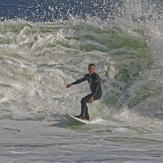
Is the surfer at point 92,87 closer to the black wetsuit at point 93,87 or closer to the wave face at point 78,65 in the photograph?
the black wetsuit at point 93,87

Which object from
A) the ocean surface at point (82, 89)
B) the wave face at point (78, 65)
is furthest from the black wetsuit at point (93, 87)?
the wave face at point (78, 65)

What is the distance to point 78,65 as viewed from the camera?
45.4ft

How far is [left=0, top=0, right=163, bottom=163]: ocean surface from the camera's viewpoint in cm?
739

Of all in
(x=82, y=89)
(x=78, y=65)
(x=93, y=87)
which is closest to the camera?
(x=93, y=87)

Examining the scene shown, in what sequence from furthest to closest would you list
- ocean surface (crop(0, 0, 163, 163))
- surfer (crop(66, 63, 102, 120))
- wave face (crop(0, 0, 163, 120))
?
wave face (crop(0, 0, 163, 120)) < surfer (crop(66, 63, 102, 120)) < ocean surface (crop(0, 0, 163, 163))

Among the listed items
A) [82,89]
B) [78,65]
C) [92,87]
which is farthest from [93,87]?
[78,65]

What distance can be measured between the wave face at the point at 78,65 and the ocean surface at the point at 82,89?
0.08 feet

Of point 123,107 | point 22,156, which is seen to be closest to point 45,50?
point 123,107

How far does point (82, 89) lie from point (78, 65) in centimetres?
132

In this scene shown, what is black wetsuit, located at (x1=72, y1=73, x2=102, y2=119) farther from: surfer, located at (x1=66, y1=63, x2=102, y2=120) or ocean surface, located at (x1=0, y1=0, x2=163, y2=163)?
ocean surface, located at (x1=0, y1=0, x2=163, y2=163)

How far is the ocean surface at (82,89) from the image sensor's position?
739 cm

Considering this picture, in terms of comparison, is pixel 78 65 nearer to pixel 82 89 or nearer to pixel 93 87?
pixel 82 89

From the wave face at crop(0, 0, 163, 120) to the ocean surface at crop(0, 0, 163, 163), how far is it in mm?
25

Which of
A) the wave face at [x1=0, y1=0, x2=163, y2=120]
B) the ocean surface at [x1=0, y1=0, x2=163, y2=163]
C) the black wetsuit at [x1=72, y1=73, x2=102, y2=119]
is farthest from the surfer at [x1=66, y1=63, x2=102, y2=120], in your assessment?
the wave face at [x1=0, y1=0, x2=163, y2=120]
